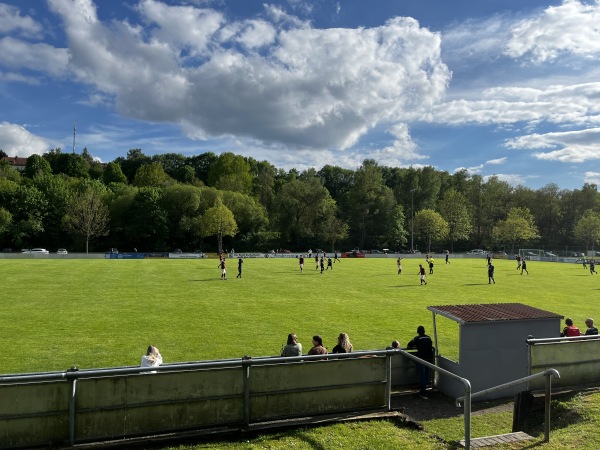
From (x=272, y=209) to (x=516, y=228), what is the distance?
49.6 metres

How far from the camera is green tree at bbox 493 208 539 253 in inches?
3627

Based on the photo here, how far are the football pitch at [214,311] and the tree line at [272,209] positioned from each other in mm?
46773

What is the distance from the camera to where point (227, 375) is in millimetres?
7098

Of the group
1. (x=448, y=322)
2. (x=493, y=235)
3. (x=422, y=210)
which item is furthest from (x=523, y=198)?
(x=448, y=322)

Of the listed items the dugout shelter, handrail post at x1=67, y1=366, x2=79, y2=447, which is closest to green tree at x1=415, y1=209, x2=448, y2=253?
the dugout shelter

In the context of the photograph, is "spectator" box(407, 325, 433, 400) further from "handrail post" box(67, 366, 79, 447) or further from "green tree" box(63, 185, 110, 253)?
"green tree" box(63, 185, 110, 253)

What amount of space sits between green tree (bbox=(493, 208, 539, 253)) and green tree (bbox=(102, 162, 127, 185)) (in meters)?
87.2

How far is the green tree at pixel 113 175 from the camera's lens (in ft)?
371

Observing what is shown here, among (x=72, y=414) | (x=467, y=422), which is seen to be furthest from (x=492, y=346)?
(x=72, y=414)

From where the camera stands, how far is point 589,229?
9475 centimetres

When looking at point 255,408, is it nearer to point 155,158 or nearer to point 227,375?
point 227,375

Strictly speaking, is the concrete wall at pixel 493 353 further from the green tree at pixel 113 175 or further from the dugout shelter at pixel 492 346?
the green tree at pixel 113 175

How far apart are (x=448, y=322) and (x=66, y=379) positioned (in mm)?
16759

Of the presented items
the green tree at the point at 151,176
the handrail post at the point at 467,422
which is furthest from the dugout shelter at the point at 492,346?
the green tree at the point at 151,176
